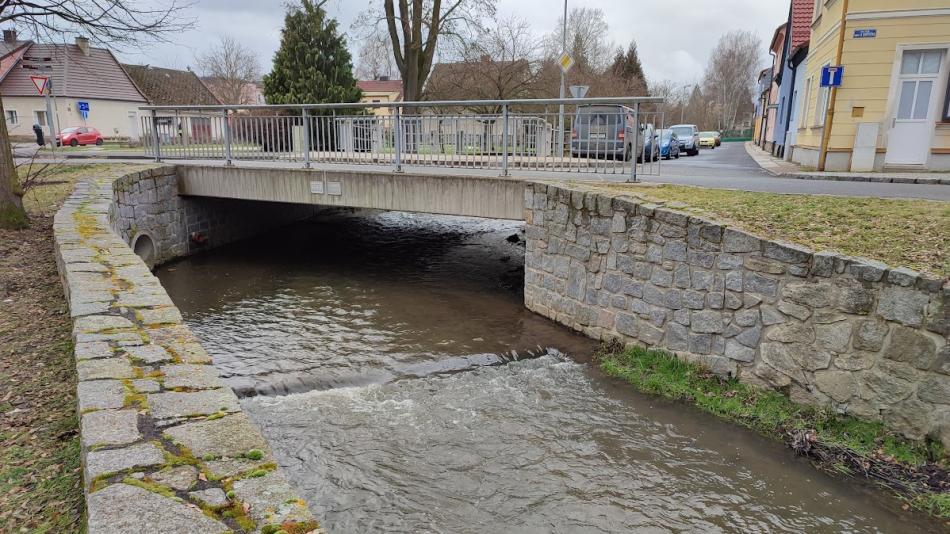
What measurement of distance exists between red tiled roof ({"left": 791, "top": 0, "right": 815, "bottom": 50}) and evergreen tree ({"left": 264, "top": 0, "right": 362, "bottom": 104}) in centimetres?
Result: 1686

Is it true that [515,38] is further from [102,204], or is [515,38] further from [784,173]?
[102,204]

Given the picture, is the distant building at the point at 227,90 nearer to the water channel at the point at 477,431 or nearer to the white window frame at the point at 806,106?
the white window frame at the point at 806,106

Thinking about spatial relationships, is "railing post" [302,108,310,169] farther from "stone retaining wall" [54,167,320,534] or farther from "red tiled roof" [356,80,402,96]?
"red tiled roof" [356,80,402,96]

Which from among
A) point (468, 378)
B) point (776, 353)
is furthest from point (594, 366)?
point (776, 353)

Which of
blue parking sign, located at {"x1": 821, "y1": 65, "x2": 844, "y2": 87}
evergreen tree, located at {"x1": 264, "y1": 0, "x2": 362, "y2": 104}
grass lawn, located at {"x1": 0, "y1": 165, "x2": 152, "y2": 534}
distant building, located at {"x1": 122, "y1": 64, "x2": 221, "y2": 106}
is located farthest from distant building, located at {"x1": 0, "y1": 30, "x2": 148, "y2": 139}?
blue parking sign, located at {"x1": 821, "y1": 65, "x2": 844, "y2": 87}

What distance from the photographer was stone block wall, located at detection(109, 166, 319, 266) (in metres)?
11.2

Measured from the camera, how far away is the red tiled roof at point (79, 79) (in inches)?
1558

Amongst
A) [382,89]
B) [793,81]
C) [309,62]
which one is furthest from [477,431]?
[382,89]

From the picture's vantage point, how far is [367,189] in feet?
35.2

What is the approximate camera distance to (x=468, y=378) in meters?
6.96

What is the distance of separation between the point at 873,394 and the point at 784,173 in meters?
10.1

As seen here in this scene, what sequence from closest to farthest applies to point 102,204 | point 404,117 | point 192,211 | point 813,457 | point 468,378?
point 813,457 < point 468,378 < point 102,204 < point 404,117 < point 192,211

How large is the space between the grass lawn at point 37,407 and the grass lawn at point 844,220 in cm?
617

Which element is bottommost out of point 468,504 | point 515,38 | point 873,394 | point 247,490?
point 468,504
